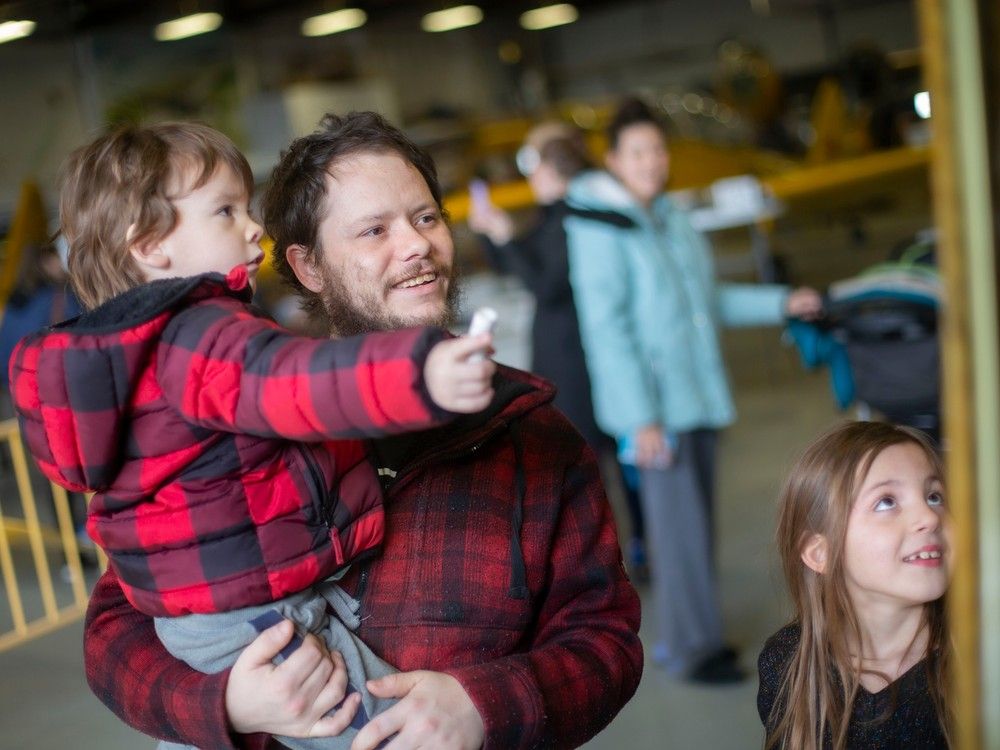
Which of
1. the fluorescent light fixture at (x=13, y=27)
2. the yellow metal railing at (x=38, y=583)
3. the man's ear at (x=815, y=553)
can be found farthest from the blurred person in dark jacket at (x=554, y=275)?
the man's ear at (x=815, y=553)

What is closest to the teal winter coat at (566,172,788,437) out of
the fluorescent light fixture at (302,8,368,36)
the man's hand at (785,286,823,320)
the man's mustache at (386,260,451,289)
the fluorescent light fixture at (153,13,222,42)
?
the man's hand at (785,286,823,320)

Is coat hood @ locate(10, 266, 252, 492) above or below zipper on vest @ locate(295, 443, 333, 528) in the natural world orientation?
above

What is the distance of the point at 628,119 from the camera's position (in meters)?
4.06

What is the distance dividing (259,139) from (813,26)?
1319 centimetres

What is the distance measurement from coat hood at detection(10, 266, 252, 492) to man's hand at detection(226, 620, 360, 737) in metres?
0.27

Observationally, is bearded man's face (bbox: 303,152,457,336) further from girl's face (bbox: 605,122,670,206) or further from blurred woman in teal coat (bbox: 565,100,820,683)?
girl's face (bbox: 605,122,670,206)

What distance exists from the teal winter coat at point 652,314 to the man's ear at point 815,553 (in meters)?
1.92

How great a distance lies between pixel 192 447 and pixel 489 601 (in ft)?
1.42

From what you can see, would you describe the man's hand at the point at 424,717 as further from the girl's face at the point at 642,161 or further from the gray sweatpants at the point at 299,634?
the girl's face at the point at 642,161

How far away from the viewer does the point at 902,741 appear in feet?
5.66

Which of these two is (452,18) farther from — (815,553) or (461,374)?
(461,374)

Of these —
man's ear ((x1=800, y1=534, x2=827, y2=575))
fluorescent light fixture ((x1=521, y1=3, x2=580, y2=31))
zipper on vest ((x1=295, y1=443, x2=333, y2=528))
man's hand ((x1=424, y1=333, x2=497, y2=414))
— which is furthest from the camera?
fluorescent light fixture ((x1=521, y1=3, x2=580, y2=31))

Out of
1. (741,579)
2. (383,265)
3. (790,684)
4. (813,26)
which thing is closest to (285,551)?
(383,265)

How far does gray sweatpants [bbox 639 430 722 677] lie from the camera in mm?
4004
